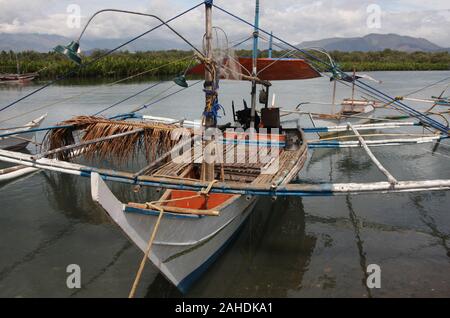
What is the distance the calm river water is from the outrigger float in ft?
2.64

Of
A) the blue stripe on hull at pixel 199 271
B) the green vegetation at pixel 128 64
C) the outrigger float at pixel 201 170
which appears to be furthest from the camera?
the green vegetation at pixel 128 64

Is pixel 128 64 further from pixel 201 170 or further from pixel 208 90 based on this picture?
pixel 208 90

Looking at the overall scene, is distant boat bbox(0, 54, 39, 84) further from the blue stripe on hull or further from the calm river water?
the blue stripe on hull

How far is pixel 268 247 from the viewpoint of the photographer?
833 centimetres

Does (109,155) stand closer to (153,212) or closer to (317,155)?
(153,212)

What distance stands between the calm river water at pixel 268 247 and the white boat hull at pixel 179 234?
46 cm

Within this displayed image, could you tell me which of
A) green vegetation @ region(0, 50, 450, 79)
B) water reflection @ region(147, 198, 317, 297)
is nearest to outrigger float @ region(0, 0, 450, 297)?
water reflection @ region(147, 198, 317, 297)

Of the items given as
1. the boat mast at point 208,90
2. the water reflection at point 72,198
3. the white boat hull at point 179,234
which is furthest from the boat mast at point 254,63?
the water reflection at point 72,198

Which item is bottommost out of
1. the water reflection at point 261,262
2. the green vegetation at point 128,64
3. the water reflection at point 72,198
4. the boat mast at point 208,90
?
the water reflection at point 261,262

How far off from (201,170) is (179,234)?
7.23 ft

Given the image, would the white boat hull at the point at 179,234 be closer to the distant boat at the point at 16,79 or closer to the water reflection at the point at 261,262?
the water reflection at the point at 261,262

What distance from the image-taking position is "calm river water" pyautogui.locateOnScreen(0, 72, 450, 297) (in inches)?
272

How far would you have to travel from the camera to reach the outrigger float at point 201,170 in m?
5.69

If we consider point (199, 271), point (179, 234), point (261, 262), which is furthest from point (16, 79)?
point (179, 234)
